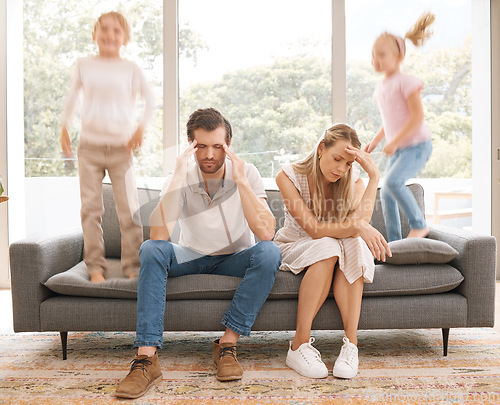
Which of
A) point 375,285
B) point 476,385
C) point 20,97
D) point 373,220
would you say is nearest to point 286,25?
point 373,220

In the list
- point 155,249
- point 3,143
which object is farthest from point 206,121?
point 3,143

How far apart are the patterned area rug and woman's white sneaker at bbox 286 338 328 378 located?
0.03m

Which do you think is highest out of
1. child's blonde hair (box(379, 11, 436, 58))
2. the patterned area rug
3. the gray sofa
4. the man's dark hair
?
child's blonde hair (box(379, 11, 436, 58))

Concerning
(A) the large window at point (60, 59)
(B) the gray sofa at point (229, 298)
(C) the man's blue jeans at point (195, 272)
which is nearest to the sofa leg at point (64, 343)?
(B) the gray sofa at point (229, 298)

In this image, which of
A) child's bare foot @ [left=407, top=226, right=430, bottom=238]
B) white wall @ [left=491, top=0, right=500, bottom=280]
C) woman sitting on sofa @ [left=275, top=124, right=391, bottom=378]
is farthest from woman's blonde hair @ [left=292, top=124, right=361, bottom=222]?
white wall @ [left=491, top=0, right=500, bottom=280]

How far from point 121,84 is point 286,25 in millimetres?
1791

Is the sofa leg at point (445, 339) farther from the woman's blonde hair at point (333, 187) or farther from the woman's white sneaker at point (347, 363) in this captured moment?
the woman's blonde hair at point (333, 187)

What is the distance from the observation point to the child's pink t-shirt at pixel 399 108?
9.30ft

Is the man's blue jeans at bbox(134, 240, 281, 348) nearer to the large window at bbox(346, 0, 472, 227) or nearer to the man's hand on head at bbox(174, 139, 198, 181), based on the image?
the man's hand on head at bbox(174, 139, 198, 181)

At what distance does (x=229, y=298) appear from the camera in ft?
7.05

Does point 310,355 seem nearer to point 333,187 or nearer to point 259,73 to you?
point 333,187

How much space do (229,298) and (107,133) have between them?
0.90 m

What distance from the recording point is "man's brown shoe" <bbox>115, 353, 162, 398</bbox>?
179 cm

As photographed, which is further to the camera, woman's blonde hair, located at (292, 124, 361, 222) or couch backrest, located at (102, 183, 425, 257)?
couch backrest, located at (102, 183, 425, 257)
